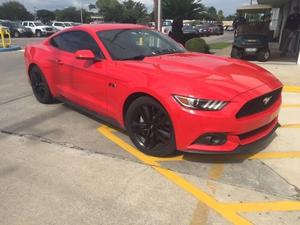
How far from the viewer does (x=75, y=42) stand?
5.66 m

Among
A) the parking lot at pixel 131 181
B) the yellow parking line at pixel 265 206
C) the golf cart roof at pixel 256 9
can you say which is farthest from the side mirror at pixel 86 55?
the golf cart roof at pixel 256 9

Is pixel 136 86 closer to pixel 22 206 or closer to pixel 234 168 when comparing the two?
pixel 234 168

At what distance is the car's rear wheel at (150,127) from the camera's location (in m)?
4.06

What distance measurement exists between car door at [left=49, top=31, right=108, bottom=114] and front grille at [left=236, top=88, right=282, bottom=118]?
1885 mm

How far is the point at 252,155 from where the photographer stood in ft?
14.6

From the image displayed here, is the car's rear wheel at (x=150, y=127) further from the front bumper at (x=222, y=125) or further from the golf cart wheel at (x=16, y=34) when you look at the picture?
the golf cart wheel at (x=16, y=34)

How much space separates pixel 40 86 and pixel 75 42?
1560 millimetres

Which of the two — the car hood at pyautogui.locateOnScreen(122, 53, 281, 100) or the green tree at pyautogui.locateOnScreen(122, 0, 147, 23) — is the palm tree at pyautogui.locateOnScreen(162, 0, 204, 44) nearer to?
the car hood at pyautogui.locateOnScreen(122, 53, 281, 100)

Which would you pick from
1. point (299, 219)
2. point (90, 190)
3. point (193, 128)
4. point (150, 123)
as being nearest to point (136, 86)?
point (150, 123)

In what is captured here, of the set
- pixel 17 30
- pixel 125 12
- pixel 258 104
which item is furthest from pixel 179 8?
pixel 125 12

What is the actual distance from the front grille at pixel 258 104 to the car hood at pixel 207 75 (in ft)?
0.41

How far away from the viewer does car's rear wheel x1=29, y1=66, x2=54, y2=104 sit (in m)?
6.51

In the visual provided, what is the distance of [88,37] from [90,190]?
2.53 m

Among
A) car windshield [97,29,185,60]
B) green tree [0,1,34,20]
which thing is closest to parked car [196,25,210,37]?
car windshield [97,29,185,60]
